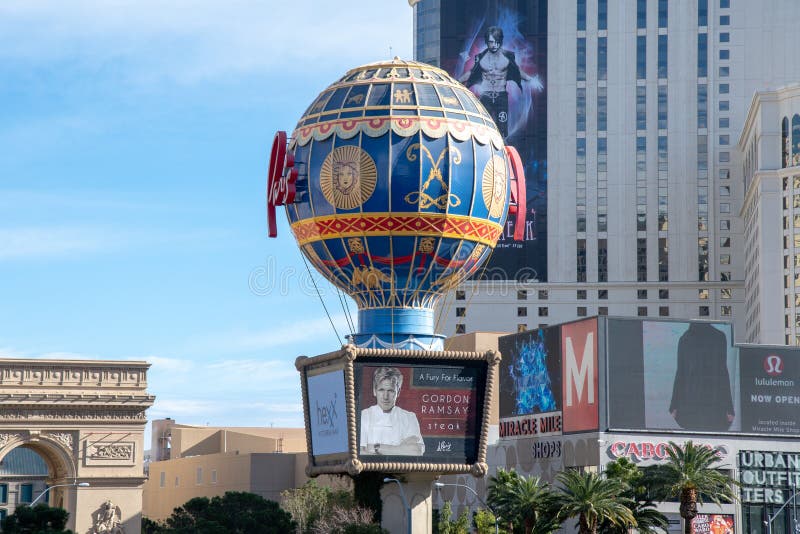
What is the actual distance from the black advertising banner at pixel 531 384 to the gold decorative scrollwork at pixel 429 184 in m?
37.4

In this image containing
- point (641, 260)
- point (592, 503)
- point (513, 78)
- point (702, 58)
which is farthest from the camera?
point (641, 260)

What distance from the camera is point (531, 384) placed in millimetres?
104875

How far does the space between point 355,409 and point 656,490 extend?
15964 mm

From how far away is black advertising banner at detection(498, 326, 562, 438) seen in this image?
101 meters

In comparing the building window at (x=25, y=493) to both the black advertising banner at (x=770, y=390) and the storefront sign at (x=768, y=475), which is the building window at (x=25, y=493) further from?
the black advertising banner at (x=770, y=390)

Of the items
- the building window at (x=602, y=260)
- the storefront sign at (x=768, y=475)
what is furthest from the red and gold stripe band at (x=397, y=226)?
the building window at (x=602, y=260)

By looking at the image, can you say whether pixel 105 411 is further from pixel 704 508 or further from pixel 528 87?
pixel 528 87

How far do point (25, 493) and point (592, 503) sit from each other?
49.9 metres

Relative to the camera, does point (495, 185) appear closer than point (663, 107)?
Yes

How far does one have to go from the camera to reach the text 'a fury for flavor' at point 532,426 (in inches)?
3964

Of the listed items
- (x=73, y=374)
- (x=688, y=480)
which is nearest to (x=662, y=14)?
(x=73, y=374)

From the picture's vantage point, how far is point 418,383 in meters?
66.6

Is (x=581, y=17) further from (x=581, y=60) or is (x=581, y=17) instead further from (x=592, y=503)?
(x=592, y=503)

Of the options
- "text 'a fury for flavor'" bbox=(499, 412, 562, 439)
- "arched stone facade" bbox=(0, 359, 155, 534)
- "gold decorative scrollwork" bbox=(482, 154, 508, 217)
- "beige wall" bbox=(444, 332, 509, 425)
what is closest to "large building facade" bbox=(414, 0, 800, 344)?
"beige wall" bbox=(444, 332, 509, 425)
